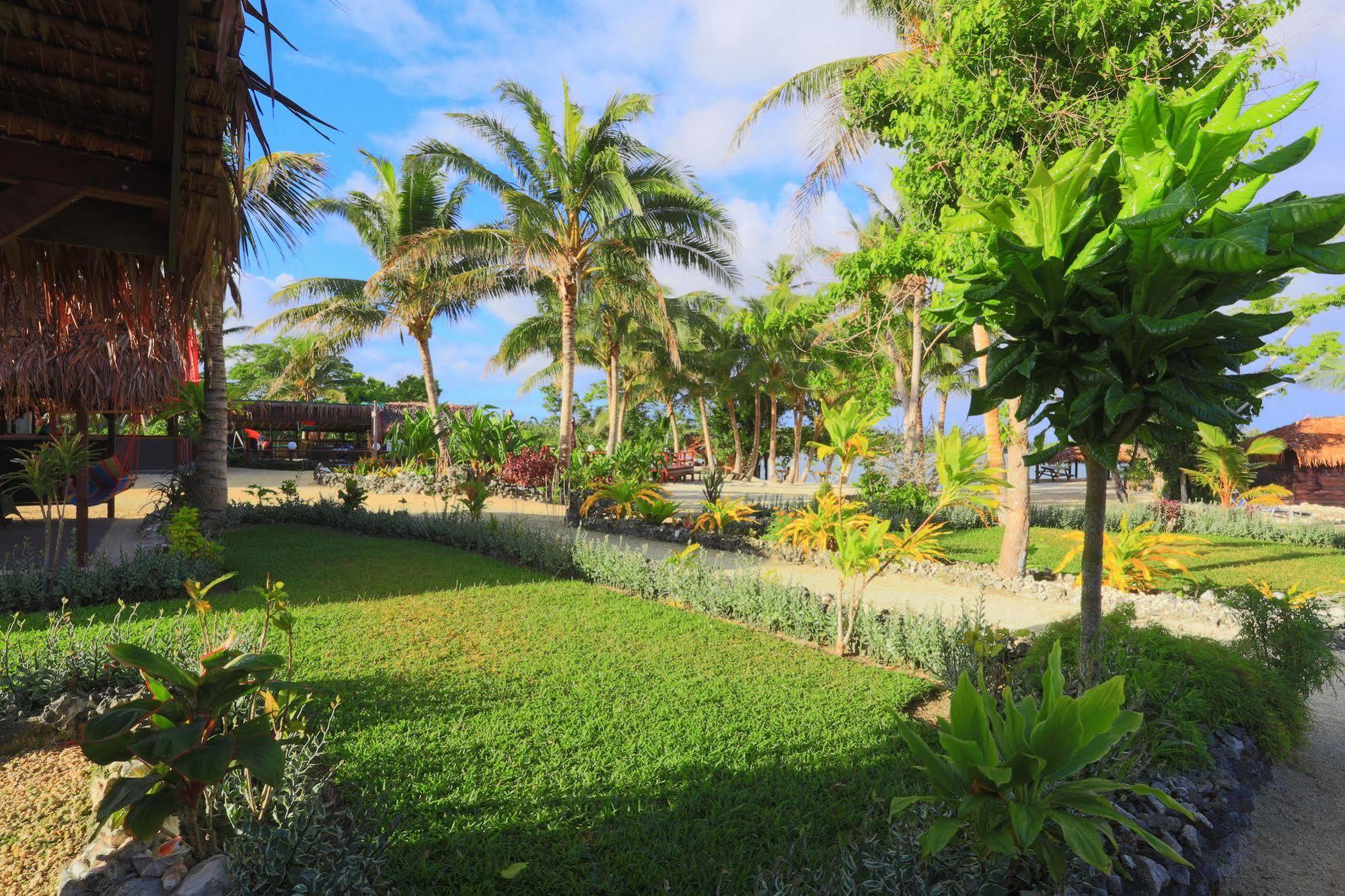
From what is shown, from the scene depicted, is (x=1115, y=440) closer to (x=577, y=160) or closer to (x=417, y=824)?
(x=417, y=824)

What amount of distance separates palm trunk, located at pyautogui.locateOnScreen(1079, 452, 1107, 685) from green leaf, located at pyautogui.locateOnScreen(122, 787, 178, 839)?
3.64m

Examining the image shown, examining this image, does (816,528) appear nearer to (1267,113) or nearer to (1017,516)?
(1017,516)

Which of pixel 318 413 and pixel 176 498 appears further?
pixel 318 413

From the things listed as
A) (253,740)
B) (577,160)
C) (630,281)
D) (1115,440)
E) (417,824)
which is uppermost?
(577,160)

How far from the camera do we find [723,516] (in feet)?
34.8

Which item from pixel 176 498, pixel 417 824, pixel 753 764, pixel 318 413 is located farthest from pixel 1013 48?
pixel 318 413

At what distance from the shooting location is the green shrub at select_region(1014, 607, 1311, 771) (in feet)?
10.5

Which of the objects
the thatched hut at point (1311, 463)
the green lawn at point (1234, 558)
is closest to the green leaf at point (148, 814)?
the green lawn at point (1234, 558)

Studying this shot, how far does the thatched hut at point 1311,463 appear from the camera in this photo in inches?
723

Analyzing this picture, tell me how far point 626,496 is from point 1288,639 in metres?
9.10

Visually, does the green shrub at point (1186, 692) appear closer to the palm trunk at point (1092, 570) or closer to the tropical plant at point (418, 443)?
the palm trunk at point (1092, 570)

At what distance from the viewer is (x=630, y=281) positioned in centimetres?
1499

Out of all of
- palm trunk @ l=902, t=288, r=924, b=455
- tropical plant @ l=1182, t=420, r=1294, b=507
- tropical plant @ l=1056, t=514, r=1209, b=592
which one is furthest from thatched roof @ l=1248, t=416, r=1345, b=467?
tropical plant @ l=1056, t=514, r=1209, b=592

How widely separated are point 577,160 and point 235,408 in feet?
26.4
